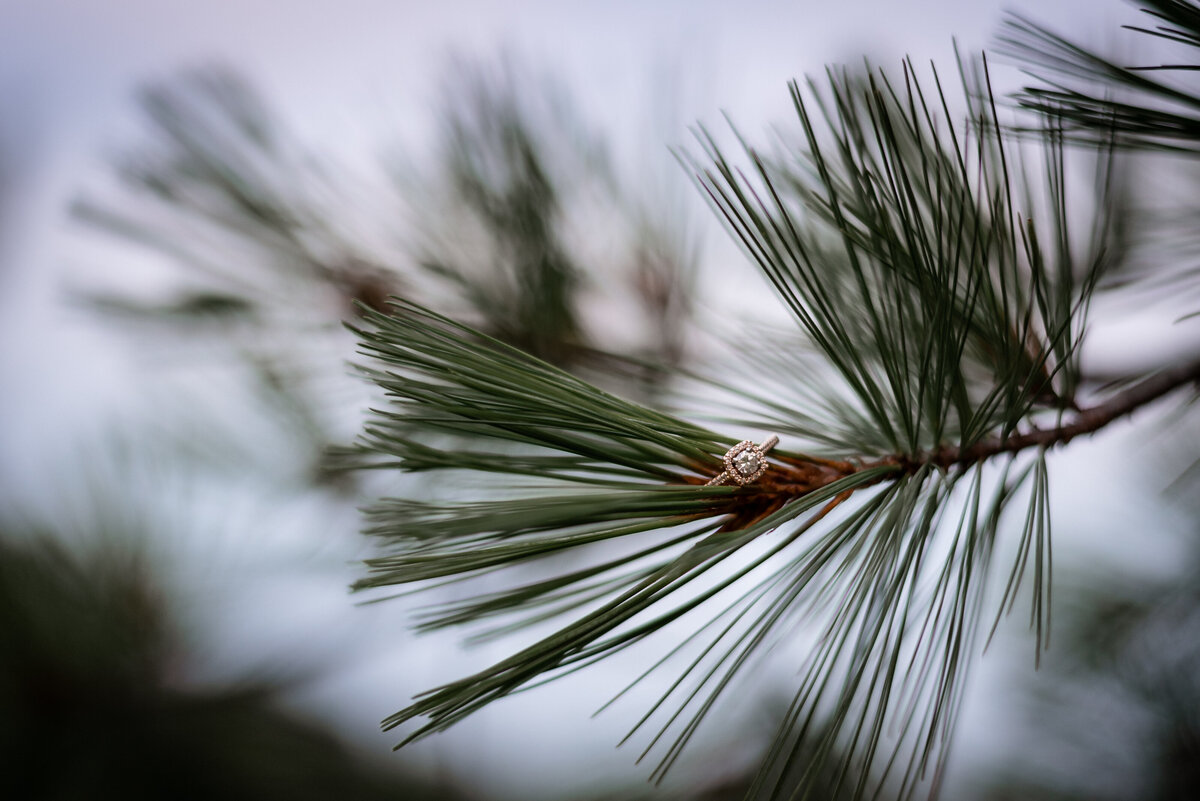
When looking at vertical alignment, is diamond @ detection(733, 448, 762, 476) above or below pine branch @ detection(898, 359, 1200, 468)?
below

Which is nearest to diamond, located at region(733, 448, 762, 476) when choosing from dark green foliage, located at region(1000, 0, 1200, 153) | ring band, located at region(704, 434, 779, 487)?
ring band, located at region(704, 434, 779, 487)

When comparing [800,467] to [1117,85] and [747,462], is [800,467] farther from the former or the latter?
[1117,85]

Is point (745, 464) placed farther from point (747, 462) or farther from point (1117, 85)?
point (1117, 85)

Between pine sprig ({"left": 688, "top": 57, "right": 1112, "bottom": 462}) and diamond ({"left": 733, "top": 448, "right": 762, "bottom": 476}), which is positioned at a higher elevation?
pine sprig ({"left": 688, "top": 57, "right": 1112, "bottom": 462})

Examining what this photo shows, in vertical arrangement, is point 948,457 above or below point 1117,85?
below

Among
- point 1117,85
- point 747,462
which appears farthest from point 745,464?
point 1117,85

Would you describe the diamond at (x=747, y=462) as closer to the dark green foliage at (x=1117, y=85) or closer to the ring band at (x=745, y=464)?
the ring band at (x=745, y=464)

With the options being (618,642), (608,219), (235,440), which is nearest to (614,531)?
(618,642)

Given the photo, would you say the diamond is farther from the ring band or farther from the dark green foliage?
the dark green foliage

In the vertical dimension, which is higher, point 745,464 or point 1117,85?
point 1117,85
